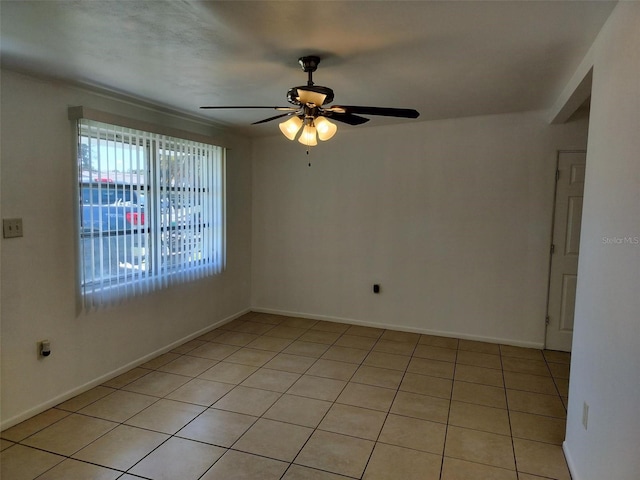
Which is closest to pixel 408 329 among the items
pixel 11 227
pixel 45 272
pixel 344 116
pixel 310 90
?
pixel 344 116

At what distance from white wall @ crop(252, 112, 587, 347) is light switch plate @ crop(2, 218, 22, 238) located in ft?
9.41

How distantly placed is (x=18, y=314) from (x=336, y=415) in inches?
87.2

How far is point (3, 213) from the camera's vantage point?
2.48 metres

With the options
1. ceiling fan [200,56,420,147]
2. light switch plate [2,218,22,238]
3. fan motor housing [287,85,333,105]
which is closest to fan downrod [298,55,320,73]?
ceiling fan [200,56,420,147]

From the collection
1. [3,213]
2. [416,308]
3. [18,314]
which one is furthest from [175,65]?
[416,308]

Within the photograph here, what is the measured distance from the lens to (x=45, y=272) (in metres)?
2.74

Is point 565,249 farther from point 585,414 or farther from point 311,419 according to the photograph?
point 311,419

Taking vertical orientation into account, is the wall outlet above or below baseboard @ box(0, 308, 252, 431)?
above

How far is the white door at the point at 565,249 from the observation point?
12.4 feet

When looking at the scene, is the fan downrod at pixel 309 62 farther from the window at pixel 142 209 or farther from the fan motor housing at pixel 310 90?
the window at pixel 142 209

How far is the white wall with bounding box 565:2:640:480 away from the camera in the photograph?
57.2 inches

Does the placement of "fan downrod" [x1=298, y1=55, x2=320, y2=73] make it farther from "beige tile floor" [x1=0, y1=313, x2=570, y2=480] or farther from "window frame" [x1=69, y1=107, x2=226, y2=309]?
"beige tile floor" [x1=0, y1=313, x2=570, y2=480]

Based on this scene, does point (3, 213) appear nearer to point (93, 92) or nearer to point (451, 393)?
point (93, 92)

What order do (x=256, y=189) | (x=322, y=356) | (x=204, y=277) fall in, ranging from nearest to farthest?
(x=322, y=356)
(x=204, y=277)
(x=256, y=189)
